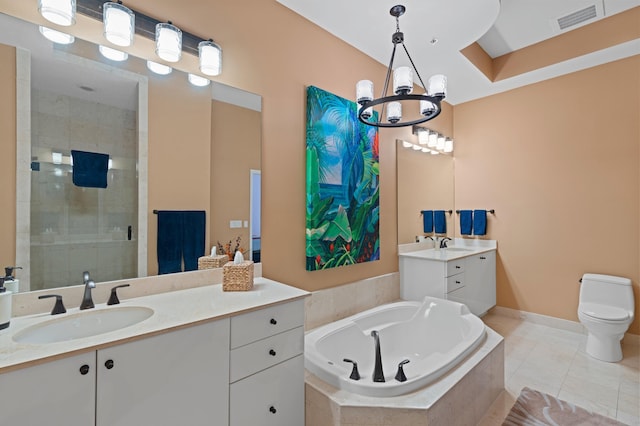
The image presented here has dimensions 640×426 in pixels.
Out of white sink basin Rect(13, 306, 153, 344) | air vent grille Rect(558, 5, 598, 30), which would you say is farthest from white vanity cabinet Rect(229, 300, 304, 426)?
air vent grille Rect(558, 5, 598, 30)

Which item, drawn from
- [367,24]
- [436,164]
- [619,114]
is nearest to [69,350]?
[367,24]

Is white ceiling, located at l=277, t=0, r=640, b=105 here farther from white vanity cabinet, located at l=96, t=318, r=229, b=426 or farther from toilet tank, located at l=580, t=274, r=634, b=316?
white vanity cabinet, located at l=96, t=318, r=229, b=426

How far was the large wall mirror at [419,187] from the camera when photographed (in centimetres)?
317

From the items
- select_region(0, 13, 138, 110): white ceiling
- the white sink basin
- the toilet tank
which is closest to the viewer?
the white sink basin

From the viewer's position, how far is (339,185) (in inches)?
97.4

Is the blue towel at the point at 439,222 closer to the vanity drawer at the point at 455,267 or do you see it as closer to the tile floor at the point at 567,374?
the vanity drawer at the point at 455,267

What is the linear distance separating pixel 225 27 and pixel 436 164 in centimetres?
289

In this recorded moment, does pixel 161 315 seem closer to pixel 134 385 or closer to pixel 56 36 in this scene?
pixel 134 385

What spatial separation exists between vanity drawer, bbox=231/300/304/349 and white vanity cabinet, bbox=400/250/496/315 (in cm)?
176

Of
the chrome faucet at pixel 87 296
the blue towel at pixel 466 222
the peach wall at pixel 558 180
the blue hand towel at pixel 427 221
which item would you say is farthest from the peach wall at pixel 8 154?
the peach wall at pixel 558 180

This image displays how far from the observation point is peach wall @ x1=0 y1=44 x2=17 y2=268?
1216 mm

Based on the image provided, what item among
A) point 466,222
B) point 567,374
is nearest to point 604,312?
point 567,374

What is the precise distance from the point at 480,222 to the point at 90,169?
3989mm

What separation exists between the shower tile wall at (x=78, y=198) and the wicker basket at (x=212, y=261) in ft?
1.11
